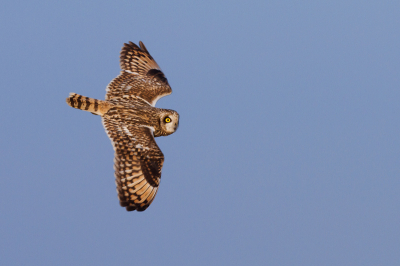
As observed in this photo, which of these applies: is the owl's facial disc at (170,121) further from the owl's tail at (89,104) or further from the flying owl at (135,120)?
the owl's tail at (89,104)

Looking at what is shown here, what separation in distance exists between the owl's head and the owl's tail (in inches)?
60.5

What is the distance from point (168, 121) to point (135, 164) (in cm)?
203

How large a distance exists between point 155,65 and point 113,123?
163 inches

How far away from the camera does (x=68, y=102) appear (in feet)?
50.6

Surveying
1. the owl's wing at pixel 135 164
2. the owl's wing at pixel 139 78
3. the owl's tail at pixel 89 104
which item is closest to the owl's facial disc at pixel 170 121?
the owl's wing at pixel 135 164

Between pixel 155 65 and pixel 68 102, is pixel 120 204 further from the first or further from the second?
pixel 155 65

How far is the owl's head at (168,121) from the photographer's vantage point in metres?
15.4

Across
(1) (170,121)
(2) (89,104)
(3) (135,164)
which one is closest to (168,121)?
(1) (170,121)

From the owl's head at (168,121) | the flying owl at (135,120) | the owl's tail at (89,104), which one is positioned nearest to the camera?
the flying owl at (135,120)

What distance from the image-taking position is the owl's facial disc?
15.5 m

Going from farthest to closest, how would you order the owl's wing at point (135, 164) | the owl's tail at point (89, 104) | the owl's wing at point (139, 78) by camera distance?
the owl's wing at point (139, 78) → the owl's tail at point (89, 104) → the owl's wing at point (135, 164)

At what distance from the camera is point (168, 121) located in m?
15.5

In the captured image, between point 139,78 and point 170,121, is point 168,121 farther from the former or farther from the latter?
point 139,78

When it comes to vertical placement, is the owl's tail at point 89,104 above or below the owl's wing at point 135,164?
above
